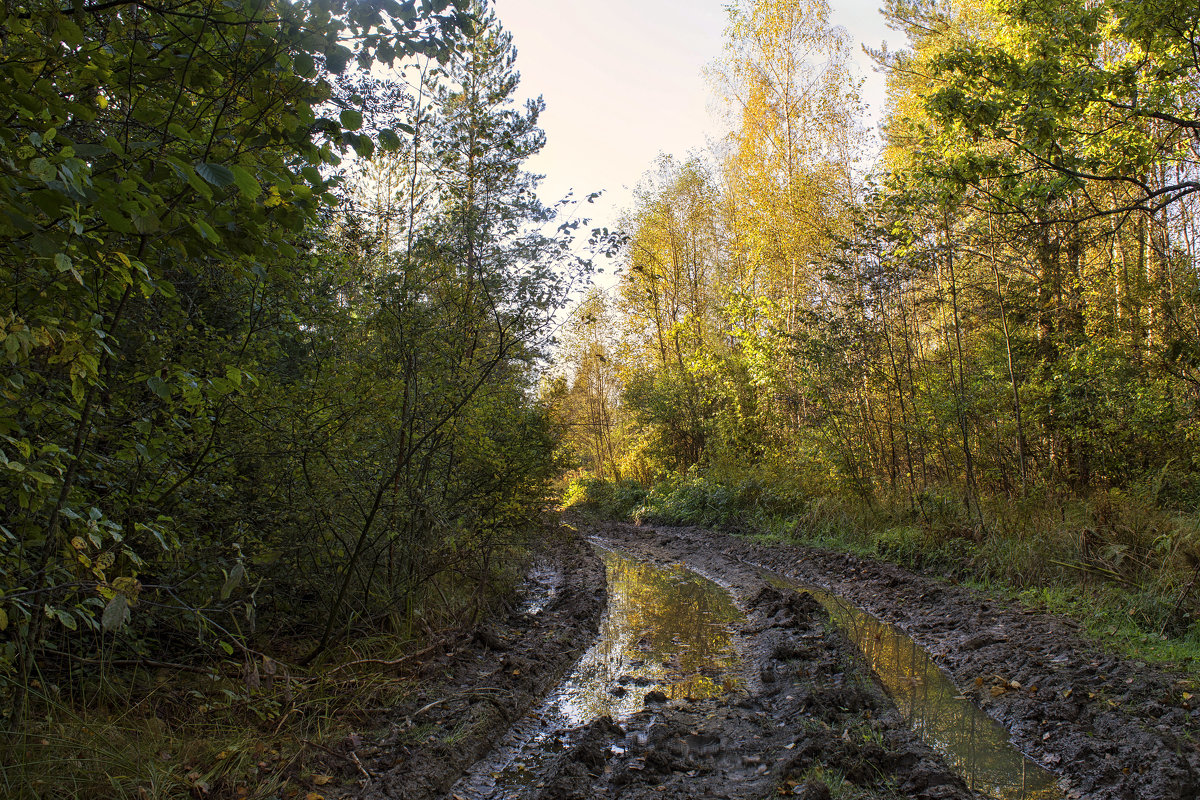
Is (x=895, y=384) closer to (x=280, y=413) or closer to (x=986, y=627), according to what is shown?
(x=986, y=627)

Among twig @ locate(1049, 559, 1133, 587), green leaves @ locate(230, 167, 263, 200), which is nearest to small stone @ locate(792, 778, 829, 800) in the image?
green leaves @ locate(230, 167, 263, 200)

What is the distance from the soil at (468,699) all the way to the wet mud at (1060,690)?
140 inches

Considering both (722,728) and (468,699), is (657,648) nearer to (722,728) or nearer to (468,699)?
(722,728)

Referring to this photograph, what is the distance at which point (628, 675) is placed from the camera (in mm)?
5789

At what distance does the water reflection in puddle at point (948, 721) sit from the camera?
385cm

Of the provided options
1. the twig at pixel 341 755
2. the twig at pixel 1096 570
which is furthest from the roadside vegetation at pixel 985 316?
the twig at pixel 341 755

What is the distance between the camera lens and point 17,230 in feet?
6.07

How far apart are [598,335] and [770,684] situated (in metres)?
22.4

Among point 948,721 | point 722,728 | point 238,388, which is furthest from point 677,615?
point 238,388

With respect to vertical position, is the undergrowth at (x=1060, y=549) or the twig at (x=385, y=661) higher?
the undergrowth at (x=1060, y=549)

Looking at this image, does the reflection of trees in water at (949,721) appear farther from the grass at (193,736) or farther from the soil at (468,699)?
the grass at (193,736)

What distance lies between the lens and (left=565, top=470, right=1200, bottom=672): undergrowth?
18.1 feet

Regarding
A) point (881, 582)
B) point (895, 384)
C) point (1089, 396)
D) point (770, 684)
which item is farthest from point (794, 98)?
point (770, 684)

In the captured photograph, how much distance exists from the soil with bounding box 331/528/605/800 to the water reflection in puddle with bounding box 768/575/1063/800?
115 inches
